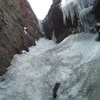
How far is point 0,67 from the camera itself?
1139 centimetres

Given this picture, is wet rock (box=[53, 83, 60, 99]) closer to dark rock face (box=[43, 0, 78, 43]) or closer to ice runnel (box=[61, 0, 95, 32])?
ice runnel (box=[61, 0, 95, 32])

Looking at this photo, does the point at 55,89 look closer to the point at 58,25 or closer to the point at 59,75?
the point at 59,75

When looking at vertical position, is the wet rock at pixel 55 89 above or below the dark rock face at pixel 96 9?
below

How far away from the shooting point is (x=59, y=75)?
10406 millimetres

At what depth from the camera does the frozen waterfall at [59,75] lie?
851 centimetres

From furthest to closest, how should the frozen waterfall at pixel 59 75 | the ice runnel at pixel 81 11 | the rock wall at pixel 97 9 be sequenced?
the ice runnel at pixel 81 11
the rock wall at pixel 97 9
the frozen waterfall at pixel 59 75

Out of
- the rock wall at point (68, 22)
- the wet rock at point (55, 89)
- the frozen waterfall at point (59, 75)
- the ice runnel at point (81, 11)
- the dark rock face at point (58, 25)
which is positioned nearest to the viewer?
the frozen waterfall at point (59, 75)

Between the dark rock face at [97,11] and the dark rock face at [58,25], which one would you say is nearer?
the dark rock face at [97,11]

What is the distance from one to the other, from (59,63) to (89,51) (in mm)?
1734

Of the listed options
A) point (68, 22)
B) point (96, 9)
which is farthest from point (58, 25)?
point (96, 9)

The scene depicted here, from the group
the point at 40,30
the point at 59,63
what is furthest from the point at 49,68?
the point at 40,30

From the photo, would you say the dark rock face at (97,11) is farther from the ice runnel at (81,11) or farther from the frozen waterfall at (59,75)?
the frozen waterfall at (59,75)

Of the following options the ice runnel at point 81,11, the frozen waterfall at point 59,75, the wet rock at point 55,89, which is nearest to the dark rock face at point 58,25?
the ice runnel at point 81,11

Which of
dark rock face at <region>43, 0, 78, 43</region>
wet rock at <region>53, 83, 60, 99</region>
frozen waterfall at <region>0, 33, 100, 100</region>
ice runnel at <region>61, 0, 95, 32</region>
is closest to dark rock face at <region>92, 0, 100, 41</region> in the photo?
ice runnel at <region>61, 0, 95, 32</region>
